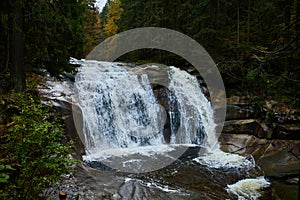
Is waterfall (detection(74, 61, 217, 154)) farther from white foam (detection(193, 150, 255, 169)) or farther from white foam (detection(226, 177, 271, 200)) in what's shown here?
white foam (detection(226, 177, 271, 200))

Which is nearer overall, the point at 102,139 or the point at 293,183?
the point at 293,183

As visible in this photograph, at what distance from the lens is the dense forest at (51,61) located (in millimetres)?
3633

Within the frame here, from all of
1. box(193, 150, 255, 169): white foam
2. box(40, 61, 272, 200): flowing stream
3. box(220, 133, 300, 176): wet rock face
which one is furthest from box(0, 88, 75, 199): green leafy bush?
box(220, 133, 300, 176): wet rock face

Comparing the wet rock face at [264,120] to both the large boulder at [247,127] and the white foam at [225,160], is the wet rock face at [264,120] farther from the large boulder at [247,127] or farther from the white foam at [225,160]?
the white foam at [225,160]

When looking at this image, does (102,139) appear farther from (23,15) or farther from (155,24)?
(155,24)

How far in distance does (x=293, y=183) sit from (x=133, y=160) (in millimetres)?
4808

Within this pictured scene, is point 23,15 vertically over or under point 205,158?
over

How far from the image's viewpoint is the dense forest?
11.9ft

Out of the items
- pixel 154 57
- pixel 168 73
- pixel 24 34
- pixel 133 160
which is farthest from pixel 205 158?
pixel 154 57

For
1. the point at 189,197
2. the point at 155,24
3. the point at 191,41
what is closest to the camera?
the point at 189,197

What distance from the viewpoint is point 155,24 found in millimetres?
21094

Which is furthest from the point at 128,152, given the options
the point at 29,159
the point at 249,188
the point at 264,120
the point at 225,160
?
the point at 29,159

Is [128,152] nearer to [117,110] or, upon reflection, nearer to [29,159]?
[117,110]

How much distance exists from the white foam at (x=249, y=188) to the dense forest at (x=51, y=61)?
252cm
